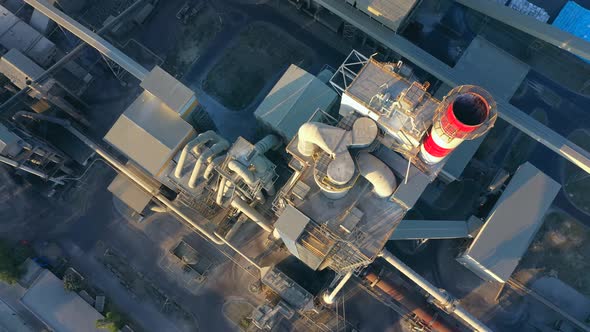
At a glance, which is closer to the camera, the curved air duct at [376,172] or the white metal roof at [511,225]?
the curved air duct at [376,172]

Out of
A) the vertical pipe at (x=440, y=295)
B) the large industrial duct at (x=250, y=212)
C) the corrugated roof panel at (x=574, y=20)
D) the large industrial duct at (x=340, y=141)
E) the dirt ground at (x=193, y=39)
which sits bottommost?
the large industrial duct at (x=250, y=212)

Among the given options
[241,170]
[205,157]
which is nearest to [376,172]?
[241,170]

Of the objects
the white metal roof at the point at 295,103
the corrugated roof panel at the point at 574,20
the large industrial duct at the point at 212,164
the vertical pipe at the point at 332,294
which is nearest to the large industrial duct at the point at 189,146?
the large industrial duct at the point at 212,164

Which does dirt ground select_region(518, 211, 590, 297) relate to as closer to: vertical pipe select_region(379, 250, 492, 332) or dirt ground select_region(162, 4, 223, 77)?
vertical pipe select_region(379, 250, 492, 332)

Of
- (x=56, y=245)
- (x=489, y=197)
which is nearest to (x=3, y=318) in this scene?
(x=56, y=245)

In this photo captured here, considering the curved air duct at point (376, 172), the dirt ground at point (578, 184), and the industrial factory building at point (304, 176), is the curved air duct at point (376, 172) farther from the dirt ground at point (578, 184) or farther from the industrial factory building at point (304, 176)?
the dirt ground at point (578, 184)

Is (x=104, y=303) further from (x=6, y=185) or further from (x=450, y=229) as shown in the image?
(x=450, y=229)

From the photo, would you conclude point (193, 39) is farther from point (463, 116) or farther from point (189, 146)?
point (463, 116)
